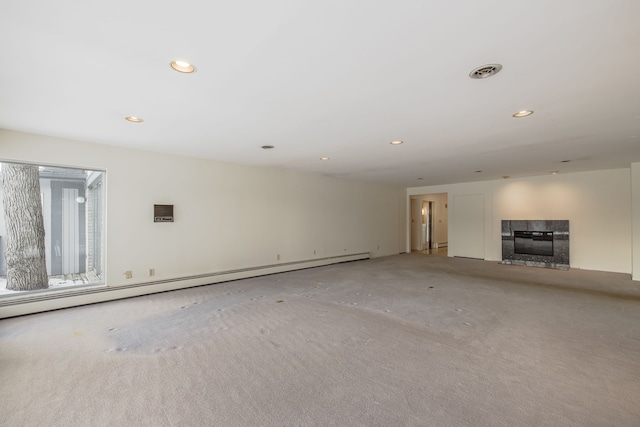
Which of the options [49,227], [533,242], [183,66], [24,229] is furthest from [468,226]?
[24,229]

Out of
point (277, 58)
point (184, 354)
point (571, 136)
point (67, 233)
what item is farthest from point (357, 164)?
point (67, 233)

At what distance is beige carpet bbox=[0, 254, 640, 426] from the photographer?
1919 millimetres

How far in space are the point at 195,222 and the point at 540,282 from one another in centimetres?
690

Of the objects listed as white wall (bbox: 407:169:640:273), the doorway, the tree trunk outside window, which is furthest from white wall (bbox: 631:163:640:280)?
the tree trunk outside window

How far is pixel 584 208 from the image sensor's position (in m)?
7.07

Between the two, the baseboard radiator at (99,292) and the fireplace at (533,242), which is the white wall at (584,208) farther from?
the baseboard radiator at (99,292)

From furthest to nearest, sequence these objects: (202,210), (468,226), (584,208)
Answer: (468,226) < (584,208) < (202,210)

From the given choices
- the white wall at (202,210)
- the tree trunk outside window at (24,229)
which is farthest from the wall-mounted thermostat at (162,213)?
the tree trunk outside window at (24,229)

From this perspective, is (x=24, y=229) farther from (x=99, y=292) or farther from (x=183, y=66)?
(x=183, y=66)

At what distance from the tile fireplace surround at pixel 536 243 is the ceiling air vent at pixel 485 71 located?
714 cm

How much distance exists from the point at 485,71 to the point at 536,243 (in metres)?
7.34

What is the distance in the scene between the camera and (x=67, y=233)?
459 cm

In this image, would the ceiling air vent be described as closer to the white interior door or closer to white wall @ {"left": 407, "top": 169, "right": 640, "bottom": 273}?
white wall @ {"left": 407, "top": 169, "right": 640, "bottom": 273}

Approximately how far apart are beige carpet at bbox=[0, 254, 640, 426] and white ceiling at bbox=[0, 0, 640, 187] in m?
2.45
